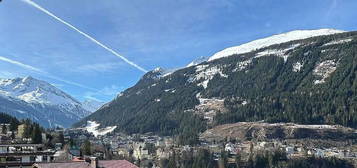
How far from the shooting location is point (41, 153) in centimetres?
10962

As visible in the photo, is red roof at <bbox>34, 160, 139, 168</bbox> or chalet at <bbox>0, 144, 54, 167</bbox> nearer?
red roof at <bbox>34, 160, 139, 168</bbox>

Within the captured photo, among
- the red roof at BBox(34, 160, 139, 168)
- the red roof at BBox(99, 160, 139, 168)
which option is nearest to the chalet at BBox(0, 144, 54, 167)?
the red roof at BBox(34, 160, 139, 168)

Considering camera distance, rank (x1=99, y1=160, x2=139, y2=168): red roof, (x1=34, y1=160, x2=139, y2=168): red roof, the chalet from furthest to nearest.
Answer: the chalet
(x1=99, y1=160, x2=139, y2=168): red roof
(x1=34, y1=160, x2=139, y2=168): red roof

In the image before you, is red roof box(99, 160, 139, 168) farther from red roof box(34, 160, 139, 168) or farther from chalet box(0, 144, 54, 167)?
chalet box(0, 144, 54, 167)

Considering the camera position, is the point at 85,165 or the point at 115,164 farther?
the point at 115,164

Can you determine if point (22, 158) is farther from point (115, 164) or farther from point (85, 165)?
point (115, 164)

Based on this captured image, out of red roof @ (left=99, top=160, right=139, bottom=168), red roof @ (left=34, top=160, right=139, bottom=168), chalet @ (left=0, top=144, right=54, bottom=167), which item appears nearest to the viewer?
red roof @ (left=34, top=160, right=139, bottom=168)

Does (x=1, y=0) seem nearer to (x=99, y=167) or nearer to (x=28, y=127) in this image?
(x=99, y=167)

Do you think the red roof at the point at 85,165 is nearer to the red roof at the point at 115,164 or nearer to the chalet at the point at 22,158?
the red roof at the point at 115,164

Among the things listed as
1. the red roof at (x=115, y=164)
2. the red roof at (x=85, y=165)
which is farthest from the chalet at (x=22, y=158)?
the red roof at (x=115, y=164)

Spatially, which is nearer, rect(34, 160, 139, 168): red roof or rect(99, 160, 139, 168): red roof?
rect(34, 160, 139, 168): red roof

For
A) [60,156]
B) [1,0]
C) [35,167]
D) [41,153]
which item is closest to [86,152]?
[60,156]

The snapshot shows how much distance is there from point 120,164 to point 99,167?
16.1 feet

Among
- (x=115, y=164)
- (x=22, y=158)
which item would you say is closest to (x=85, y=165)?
(x=115, y=164)
